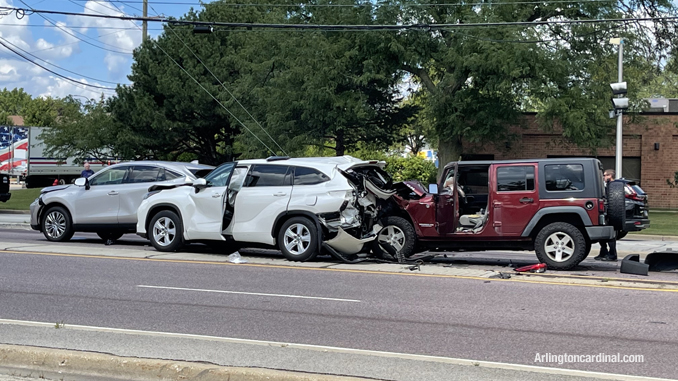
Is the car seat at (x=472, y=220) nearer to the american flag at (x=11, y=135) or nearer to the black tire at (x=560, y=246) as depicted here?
the black tire at (x=560, y=246)

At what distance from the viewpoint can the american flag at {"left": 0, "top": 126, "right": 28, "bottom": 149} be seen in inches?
2085

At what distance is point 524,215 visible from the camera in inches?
494

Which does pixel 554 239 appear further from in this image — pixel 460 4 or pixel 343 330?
pixel 460 4

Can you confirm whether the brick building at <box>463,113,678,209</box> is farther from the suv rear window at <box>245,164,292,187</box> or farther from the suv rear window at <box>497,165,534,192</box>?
the suv rear window at <box>245,164,292,187</box>

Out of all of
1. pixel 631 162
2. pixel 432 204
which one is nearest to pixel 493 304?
pixel 432 204

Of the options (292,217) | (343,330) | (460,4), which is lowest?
(343,330)

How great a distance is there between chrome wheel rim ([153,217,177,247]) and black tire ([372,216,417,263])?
3.84m

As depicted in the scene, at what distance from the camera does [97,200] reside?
1559 cm

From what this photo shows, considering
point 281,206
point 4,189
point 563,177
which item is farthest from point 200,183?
point 4,189

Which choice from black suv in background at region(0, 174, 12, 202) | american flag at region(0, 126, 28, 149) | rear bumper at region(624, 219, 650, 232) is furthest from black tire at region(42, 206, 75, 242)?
american flag at region(0, 126, 28, 149)

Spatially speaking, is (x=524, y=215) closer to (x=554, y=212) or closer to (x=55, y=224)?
(x=554, y=212)

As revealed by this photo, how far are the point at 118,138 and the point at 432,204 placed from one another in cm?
2834

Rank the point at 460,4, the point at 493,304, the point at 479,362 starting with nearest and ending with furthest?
the point at 479,362 → the point at 493,304 → the point at 460,4

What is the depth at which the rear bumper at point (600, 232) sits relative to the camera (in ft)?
40.0
